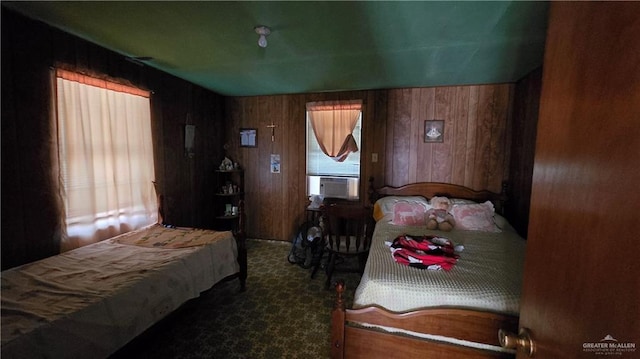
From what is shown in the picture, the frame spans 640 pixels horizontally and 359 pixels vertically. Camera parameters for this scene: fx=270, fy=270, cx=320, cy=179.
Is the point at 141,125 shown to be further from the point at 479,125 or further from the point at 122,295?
the point at 479,125

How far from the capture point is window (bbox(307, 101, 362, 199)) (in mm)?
3684

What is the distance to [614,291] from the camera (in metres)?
0.45

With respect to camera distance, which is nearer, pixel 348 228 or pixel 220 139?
pixel 348 228

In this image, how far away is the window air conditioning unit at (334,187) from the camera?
3.79m

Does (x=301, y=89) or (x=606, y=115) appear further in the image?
(x=301, y=89)

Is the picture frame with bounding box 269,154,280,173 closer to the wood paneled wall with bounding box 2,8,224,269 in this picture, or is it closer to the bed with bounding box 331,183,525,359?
the wood paneled wall with bounding box 2,8,224,269

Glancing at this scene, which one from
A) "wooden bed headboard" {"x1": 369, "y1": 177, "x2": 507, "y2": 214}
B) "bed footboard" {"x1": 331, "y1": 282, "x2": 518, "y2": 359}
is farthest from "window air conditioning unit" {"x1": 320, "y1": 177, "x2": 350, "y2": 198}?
"bed footboard" {"x1": 331, "y1": 282, "x2": 518, "y2": 359}

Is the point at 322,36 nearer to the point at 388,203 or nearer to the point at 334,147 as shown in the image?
the point at 334,147

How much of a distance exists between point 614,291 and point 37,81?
10.1ft

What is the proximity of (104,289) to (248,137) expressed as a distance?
2.88 metres

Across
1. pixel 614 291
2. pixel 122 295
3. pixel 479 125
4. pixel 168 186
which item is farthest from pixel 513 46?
pixel 168 186

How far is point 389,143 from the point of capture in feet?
11.8

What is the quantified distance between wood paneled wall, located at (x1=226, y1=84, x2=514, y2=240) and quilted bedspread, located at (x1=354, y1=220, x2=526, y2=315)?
161cm

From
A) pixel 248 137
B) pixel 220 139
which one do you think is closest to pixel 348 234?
pixel 248 137
